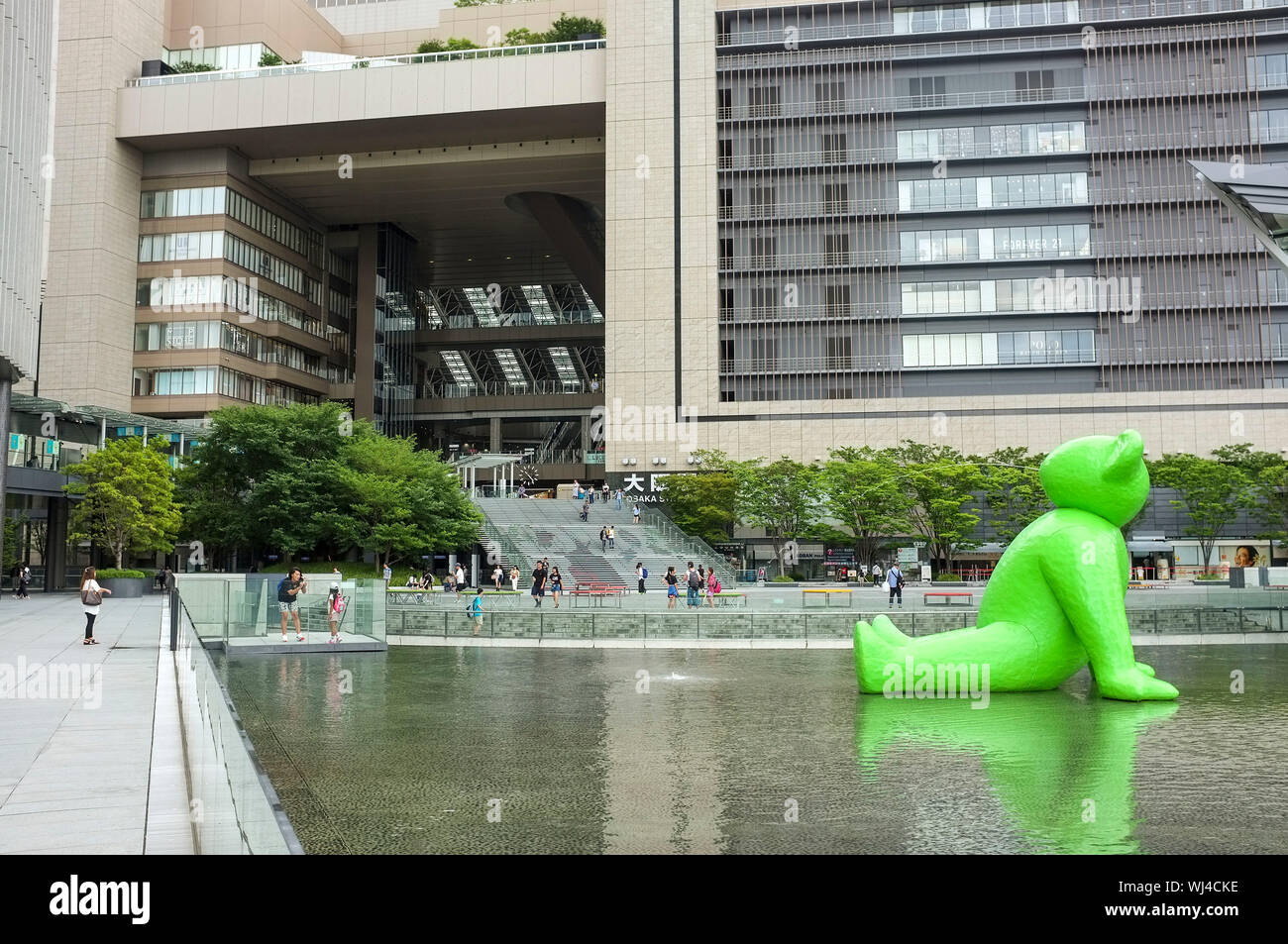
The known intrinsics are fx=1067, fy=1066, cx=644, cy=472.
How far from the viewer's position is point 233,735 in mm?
5371

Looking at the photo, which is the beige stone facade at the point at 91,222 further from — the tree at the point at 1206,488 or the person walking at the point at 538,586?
the tree at the point at 1206,488

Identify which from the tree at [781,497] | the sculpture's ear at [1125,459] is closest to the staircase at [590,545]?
the tree at [781,497]

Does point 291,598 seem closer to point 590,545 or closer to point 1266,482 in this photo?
point 590,545

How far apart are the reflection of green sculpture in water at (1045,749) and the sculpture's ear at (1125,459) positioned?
3.13 meters

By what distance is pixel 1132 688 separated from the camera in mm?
14414

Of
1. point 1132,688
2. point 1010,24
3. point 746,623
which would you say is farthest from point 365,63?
point 1132,688

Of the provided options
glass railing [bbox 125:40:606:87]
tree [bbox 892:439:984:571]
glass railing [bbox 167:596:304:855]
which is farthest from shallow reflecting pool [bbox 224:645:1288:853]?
glass railing [bbox 125:40:606:87]

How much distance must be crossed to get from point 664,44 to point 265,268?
3211 centimetres

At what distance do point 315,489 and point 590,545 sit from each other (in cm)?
1311

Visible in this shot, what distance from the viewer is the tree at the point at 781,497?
58.3 m

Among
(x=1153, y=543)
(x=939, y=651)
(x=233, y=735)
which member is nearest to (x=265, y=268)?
(x=1153, y=543)

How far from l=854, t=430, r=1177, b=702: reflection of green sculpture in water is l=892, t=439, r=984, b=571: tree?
135 feet

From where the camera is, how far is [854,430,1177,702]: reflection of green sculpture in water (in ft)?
47.4

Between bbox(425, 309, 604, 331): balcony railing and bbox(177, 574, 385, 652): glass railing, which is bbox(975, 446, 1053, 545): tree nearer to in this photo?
bbox(425, 309, 604, 331): balcony railing
